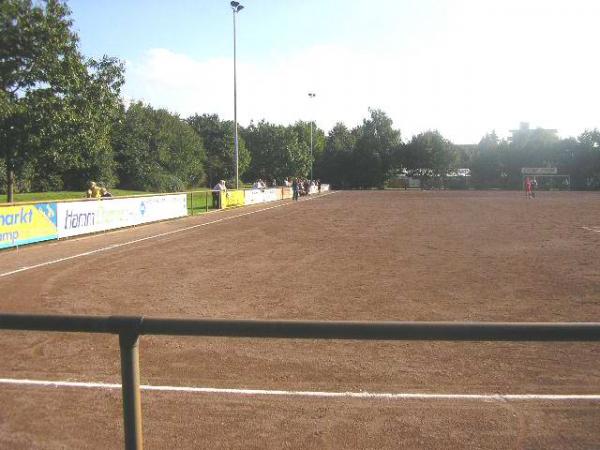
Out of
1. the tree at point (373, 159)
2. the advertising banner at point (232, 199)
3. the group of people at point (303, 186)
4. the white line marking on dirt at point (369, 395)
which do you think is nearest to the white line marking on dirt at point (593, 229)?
the white line marking on dirt at point (369, 395)

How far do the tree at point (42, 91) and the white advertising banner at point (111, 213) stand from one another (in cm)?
415

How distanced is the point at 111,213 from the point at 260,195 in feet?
85.5

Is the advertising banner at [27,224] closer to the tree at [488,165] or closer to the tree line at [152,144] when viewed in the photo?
the tree line at [152,144]

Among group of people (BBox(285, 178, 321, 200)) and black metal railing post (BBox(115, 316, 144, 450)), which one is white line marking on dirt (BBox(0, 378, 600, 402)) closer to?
black metal railing post (BBox(115, 316, 144, 450))

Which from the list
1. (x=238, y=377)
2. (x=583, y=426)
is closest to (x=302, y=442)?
(x=238, y=377)

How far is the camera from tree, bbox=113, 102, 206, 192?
185 ft

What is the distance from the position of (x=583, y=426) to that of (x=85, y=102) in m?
24.7

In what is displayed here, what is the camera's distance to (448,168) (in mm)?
99188

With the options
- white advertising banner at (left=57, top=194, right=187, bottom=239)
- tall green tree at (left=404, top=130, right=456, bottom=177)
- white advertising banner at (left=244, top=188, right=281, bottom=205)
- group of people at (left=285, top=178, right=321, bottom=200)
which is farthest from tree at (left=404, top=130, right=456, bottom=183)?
white advertising banner at (left=57, top=194, right=187, bottom=239)

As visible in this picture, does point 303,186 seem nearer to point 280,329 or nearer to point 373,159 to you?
point 373,159

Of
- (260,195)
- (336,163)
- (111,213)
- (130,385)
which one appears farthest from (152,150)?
(130,385)

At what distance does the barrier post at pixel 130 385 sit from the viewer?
230 centimetres

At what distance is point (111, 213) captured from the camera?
21.1 meters

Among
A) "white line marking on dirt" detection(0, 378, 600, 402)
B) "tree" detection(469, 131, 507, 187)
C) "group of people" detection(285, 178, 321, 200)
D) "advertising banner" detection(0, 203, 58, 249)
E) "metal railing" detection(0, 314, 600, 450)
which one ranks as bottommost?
"white line marking on dirt" detection(0, 378, 600, 402)
